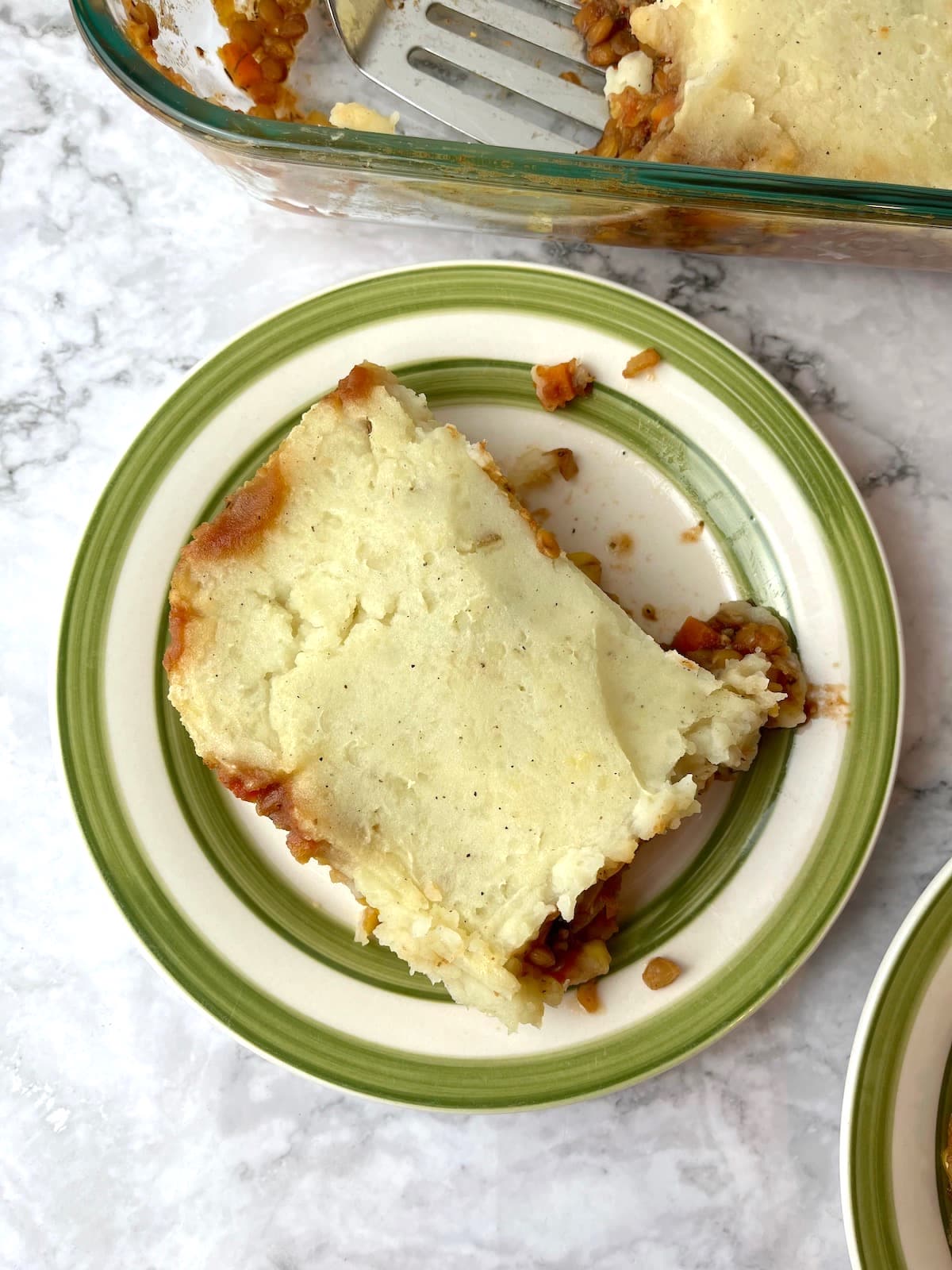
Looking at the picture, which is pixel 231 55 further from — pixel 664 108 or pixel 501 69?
pixel 664 108

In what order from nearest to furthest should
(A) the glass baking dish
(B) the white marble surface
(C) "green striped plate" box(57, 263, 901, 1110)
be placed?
(A) the glass baking dish
(C) "green striped plate" box(57, 263, 901, 1110)
(B) the white marble surface

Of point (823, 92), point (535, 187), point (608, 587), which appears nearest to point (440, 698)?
point (608, 587)

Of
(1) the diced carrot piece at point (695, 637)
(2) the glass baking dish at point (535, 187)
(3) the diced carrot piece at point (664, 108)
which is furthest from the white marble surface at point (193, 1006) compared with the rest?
(1) the diced carrot piece at point (695, 637)

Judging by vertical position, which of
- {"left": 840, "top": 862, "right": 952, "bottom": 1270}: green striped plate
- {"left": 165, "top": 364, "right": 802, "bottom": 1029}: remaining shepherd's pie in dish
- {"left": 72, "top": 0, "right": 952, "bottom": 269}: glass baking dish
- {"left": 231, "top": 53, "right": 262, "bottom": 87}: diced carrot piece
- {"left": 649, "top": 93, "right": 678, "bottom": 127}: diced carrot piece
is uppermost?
{"left": 231, "top": 53, "right": 262, "bottom": 87}: diced carrot piece

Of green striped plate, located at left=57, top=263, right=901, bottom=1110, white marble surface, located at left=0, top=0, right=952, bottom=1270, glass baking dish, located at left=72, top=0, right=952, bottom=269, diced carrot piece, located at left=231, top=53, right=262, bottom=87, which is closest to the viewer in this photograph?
glass baking dish, located at left=72, top=0, right=952, bottom=269

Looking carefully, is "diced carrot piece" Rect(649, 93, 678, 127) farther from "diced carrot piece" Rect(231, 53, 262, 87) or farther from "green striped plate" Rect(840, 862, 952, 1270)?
"green striped plate" Rect(840, 862, 952, 1270)

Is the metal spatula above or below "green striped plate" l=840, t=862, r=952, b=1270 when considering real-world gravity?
above

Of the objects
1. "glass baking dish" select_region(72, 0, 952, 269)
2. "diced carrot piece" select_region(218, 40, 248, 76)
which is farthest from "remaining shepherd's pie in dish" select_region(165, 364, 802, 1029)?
"diced carrot piece" select_region(218, 40, 248, 76)

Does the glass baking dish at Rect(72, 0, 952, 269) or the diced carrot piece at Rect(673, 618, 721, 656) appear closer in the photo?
the glass baking dish at Rect(72, 0, 952, 269)
